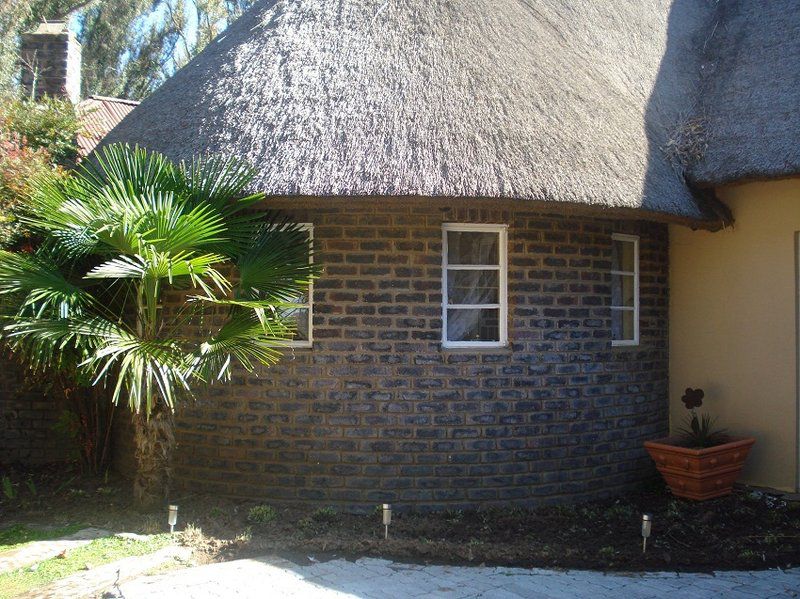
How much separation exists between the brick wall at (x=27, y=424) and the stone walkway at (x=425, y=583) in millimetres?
4631

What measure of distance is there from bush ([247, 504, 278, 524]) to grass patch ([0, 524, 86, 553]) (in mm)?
1468

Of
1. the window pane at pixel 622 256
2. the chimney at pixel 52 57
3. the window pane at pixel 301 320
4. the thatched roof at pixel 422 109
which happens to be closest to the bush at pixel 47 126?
the thatched roof at pixel 422 109

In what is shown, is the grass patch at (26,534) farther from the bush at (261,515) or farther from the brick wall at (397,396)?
the bush at (261,515)

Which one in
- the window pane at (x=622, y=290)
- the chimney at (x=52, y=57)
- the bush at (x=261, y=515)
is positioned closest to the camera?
the bush at (x=261, y=515)

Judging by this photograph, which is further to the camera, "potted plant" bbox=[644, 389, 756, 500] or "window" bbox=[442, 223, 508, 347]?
"potted plant" bbox=[644, 389, 756, 500]

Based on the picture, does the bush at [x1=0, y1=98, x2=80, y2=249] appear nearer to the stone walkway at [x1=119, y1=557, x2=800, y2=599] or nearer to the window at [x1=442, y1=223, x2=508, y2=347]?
the stone walkway at [x1=119, y1=557, x2=800, y2=599]

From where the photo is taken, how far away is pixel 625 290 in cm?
834

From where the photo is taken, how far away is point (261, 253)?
6477 millimetres

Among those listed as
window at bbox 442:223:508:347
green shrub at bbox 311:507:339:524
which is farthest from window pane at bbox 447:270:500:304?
green shrub at bbox 311:507:339:524

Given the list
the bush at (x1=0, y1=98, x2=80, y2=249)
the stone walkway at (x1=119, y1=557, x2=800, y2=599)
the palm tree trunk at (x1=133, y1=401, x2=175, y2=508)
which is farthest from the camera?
the bush at (x1=0, y1=98, x2=80, y2=249)

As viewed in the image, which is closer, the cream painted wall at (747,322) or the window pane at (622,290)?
the cream painted wall at (747,322)

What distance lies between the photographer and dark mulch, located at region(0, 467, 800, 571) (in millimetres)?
5863

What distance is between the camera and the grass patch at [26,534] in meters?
6.25

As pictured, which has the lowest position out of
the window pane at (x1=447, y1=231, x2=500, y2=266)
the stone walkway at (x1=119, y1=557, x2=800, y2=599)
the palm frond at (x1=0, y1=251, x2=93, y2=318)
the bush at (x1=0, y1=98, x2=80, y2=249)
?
the stone walkway at (x1=119, y1=557, x2=800, y2=599)
